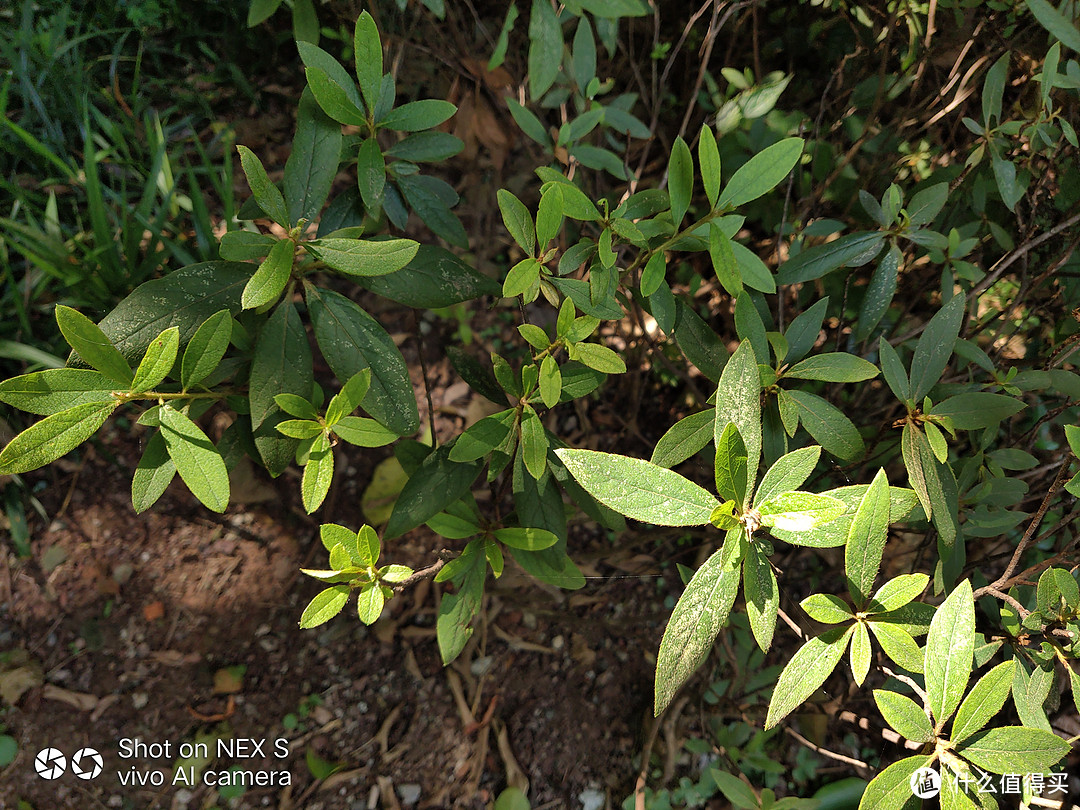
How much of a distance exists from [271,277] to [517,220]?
1.24 feet

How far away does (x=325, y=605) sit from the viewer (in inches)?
36.3

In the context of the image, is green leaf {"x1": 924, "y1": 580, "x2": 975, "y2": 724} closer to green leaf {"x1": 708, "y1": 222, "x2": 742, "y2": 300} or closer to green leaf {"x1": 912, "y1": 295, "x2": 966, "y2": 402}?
green leaf {"x1": 912, "y1": 295, "x2": 966, "y2": 402}

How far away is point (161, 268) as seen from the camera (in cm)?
197

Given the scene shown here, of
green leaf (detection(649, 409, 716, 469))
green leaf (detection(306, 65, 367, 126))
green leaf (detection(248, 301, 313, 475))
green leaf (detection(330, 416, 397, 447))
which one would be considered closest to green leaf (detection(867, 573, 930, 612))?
green leaf (detection(649, 409, 716, 469))

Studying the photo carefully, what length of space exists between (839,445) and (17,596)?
2289 mm

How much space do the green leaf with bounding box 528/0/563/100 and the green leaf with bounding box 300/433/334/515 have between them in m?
0.79

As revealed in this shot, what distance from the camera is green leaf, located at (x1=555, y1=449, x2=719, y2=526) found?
0.81m

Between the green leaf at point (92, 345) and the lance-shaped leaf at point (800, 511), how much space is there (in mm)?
893

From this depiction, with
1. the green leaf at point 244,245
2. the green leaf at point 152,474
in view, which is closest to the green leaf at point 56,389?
the green leaf at point 152,474

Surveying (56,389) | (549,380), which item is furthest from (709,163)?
(56,389)

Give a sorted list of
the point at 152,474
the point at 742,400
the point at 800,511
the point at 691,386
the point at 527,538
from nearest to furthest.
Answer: the point at 800,511
the point at 742,400
the point at 152,474
the point at 527,538
the point at 691,386

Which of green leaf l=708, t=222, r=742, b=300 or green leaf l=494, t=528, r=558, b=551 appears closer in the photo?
green leaf l=708, t=222, r=742, b=300

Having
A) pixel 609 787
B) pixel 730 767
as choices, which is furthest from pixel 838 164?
pixel 609 787

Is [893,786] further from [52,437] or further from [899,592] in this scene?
[52,437]
